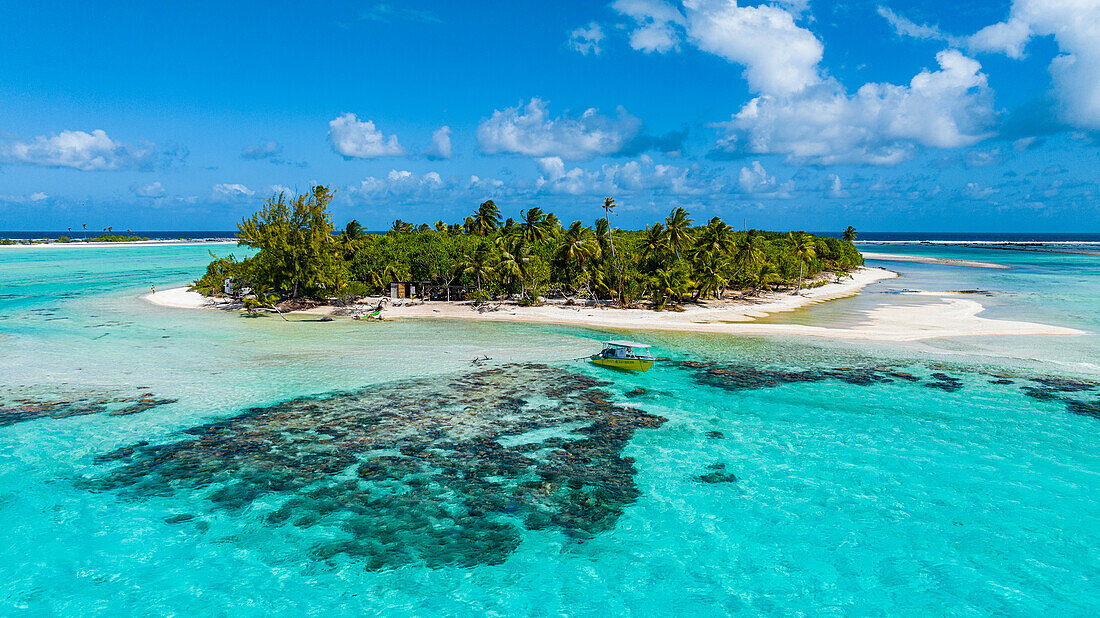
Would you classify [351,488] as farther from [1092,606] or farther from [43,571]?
[1092,606]

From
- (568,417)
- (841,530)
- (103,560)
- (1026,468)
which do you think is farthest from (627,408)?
(103,560)

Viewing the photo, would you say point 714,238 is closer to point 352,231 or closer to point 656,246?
point 656,246

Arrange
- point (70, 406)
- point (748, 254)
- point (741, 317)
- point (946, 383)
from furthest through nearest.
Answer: point (748, 254)
point (741, 317)
point (946, 383)
point (70, 406)

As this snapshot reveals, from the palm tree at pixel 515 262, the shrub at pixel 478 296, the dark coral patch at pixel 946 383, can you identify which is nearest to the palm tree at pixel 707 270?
the palm tree at pixel 515 262

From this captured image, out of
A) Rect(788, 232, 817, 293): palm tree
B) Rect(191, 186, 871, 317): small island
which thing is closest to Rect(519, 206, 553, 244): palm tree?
Rect(191, 186, 871, 317): small island

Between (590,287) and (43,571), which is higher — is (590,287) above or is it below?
above

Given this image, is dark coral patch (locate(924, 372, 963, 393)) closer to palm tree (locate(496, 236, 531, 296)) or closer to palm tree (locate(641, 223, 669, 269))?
palm tree (locate(641, 223, 669, 269))

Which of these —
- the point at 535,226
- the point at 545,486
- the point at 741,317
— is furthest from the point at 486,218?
the point at 545,486
